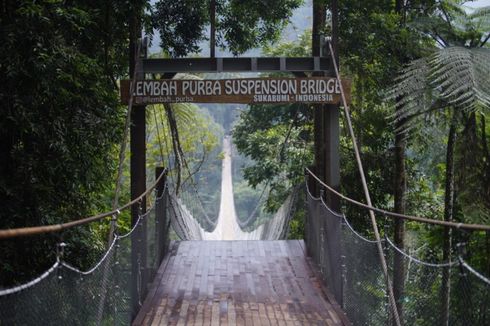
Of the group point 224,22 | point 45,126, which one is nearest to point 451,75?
point 45,126

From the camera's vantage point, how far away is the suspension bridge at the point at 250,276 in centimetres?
233

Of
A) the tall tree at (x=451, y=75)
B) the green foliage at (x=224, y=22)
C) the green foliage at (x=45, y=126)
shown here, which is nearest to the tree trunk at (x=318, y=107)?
the green foliage at (x=224, y=22)

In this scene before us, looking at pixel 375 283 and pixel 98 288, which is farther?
pixel 375 283

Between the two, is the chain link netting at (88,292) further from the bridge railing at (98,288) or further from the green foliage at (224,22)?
the green foliage at (224,22)

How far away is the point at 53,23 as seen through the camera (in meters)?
4.02

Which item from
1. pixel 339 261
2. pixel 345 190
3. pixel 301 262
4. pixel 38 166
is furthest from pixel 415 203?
pixel 38 166

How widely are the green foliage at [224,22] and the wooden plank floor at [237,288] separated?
7.34ft

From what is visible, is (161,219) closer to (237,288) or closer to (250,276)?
(250,276)

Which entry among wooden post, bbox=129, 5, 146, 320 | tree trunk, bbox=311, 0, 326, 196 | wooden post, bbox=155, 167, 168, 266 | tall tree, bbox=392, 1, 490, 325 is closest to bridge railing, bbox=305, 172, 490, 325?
tall tree, bbox=392, 1, 490, 325

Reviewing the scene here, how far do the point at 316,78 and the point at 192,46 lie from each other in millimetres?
2312

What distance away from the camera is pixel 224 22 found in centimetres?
770

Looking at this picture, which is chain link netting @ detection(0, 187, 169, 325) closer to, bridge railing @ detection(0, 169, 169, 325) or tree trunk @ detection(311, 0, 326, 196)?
bridge railing @ detection(0, 169, 169, 325)

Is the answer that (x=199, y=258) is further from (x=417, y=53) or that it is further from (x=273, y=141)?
(x=273, y=141)

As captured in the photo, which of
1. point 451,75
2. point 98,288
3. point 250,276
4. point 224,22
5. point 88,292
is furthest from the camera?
point 224,22
